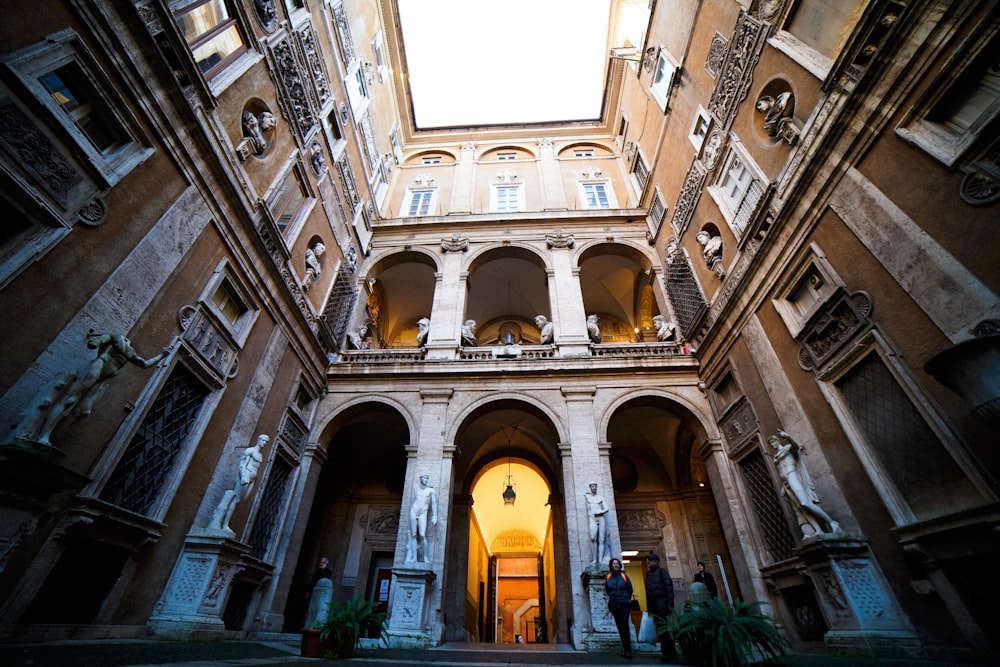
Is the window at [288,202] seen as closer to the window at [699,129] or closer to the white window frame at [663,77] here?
the window at [699,129]

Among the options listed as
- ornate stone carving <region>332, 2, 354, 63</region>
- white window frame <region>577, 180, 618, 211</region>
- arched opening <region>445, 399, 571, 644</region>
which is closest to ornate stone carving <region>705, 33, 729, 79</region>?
white window frame <region>577, 180, 618, 211</region>

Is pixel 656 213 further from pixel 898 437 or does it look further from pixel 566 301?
pixel 898 437

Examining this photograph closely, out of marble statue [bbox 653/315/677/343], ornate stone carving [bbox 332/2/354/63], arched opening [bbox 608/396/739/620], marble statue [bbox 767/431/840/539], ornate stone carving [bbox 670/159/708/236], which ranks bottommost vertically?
marble statue [bbox 767/431/840/539]

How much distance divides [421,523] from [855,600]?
7.29m

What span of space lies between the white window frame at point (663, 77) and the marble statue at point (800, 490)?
1161 cm

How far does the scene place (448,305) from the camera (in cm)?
1366

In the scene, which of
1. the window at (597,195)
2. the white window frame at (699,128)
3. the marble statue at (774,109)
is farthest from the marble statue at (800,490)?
the window at (597,195)

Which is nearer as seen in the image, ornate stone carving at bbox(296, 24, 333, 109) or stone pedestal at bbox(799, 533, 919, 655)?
stone pedestal at bbox(799, 533, 919, 655)

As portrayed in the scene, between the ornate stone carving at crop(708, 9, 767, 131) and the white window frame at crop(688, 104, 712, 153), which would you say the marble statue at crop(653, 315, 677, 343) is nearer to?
the white window frame at crop(688, 104, 712, 153)

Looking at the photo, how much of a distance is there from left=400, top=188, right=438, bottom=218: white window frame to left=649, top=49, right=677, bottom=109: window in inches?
367

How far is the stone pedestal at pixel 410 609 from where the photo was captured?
8133 mm

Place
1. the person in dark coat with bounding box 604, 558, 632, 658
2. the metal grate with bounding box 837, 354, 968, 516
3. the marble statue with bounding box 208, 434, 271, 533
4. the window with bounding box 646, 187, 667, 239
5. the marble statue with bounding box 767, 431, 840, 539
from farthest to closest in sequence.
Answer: the window with bounding box 646, 187, 667, 239
the marble statue with bounding box 208, 434, 271, 533
the marble statue with bounding box 767, 431, 840, 539
the person in dark coat with bounding box 604, 558, 632, 658
the metal grate with bounding box 837, 354, 968, 516

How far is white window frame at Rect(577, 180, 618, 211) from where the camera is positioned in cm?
1755

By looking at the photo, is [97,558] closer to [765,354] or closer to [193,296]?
[193,296]
